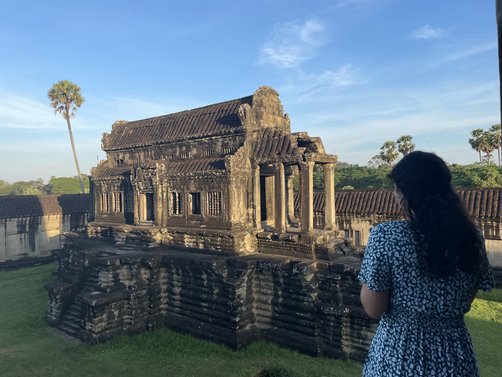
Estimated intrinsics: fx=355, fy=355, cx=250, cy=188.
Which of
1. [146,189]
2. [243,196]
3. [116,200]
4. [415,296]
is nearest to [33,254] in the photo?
[116,200]

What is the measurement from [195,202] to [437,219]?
1329 centimetres

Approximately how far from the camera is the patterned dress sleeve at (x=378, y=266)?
8.05 feet

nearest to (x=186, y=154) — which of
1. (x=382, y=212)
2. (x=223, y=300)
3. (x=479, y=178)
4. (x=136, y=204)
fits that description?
(x=136, y=204)

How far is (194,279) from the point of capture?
12820 mm

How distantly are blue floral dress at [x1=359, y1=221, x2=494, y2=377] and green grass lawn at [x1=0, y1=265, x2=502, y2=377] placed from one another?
6972 mm

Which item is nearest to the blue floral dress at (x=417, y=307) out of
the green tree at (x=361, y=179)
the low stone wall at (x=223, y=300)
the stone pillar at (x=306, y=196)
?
the low stone wall at (x=223, y=300)

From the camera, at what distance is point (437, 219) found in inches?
93.7

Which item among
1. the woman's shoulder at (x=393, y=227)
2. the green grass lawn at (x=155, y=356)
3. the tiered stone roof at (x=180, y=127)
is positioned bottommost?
the green grass lawn at (x=155, y=356)

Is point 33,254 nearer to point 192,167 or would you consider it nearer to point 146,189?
point 146,189

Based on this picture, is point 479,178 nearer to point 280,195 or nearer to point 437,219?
point 280,195

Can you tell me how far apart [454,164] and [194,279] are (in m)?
33.0

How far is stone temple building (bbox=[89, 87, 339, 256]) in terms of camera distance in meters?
13.2

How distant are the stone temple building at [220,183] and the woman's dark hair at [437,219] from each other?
9.88 metres

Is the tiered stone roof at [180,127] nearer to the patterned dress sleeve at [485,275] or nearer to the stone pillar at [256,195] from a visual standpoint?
the stone pillar at [256,195]
